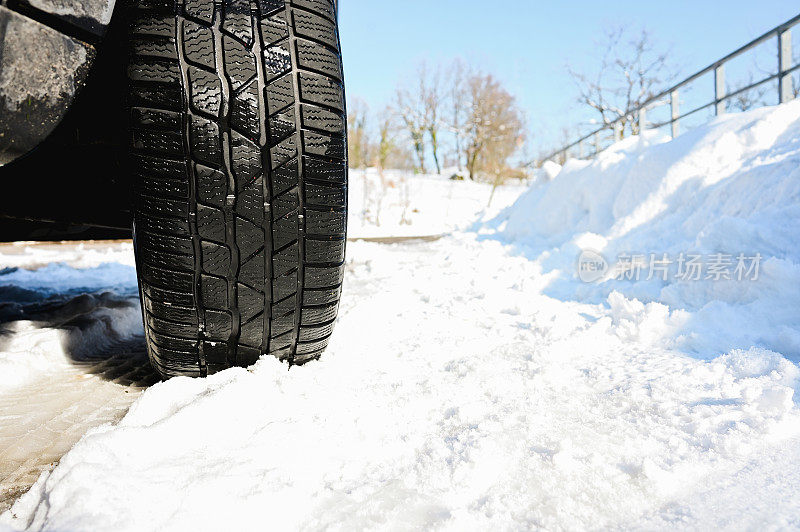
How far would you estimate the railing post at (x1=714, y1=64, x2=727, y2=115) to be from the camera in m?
5.66

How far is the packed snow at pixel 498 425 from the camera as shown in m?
0.71

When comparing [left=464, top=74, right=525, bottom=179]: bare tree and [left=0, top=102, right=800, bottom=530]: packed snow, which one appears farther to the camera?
[left=464, top=74, right=525, bottom=179]: bare tree

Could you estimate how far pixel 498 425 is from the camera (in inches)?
37.7

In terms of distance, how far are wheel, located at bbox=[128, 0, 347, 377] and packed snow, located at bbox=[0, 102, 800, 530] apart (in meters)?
0.18

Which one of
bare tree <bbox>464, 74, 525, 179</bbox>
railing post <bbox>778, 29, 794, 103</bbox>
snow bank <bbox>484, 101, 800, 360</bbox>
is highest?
bare tree <bbox>464, 74, 525, 179</bbox>

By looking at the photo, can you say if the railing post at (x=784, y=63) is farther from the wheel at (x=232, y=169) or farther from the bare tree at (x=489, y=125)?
the bare tree at (x=489, y=125)

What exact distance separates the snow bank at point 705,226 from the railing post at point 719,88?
2.22 metres

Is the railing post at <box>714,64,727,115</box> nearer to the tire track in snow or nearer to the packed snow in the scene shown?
the packed snow

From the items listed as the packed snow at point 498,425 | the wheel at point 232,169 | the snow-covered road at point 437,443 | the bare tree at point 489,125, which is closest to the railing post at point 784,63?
the packed snow at point 498,425

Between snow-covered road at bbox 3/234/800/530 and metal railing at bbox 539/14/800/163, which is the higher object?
metal railing at bbox 539/14/800/163

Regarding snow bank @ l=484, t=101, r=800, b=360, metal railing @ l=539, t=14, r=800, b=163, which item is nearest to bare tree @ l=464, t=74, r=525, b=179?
metal railing @ l=539, t=14, r=800, b=163

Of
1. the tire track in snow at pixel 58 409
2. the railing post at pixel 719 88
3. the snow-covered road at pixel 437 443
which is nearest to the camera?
the snow-covered road at pixel 437 443

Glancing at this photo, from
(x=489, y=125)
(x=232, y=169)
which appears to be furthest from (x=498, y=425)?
(x=489, y=125)

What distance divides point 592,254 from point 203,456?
8.25ft
